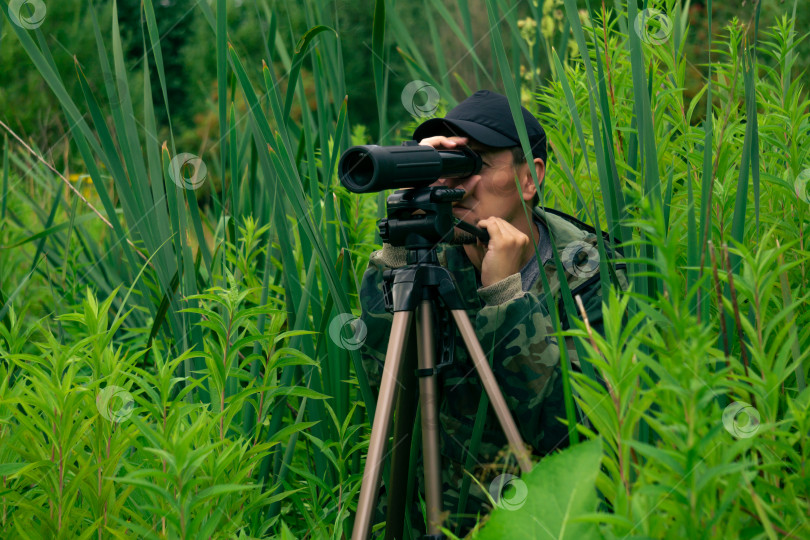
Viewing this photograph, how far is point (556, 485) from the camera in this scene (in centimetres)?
72

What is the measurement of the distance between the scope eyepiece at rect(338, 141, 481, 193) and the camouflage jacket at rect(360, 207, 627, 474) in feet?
0.81

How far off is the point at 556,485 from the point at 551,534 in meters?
0.05

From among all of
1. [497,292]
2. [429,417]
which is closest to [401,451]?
[429,417]

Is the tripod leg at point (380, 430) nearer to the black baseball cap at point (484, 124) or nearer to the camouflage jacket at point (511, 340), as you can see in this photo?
the camouflage jacket at point (511, 340)

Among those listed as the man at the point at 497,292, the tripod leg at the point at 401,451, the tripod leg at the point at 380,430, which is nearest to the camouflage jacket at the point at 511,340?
the man at the point at 497,292

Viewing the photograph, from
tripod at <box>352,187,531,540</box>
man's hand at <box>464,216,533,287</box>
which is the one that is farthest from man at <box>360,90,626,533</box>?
tripod at <box>352,187,531,540</box>

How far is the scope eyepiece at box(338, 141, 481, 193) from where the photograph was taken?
49.7 inches

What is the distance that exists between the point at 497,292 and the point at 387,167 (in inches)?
16.7

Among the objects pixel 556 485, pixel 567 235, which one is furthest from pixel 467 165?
pixel 556 485

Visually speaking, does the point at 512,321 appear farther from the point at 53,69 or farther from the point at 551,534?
the point at 53,69

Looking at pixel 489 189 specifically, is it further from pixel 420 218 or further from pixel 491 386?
pixel 491 386

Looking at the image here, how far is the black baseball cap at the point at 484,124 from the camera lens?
1.75m

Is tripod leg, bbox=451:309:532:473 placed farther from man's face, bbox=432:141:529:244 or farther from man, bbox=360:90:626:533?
man's face, bbox=432:141:529:244

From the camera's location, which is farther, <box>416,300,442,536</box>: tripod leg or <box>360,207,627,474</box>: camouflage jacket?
<box>360,207,627,474</box>: camouflage jacket
